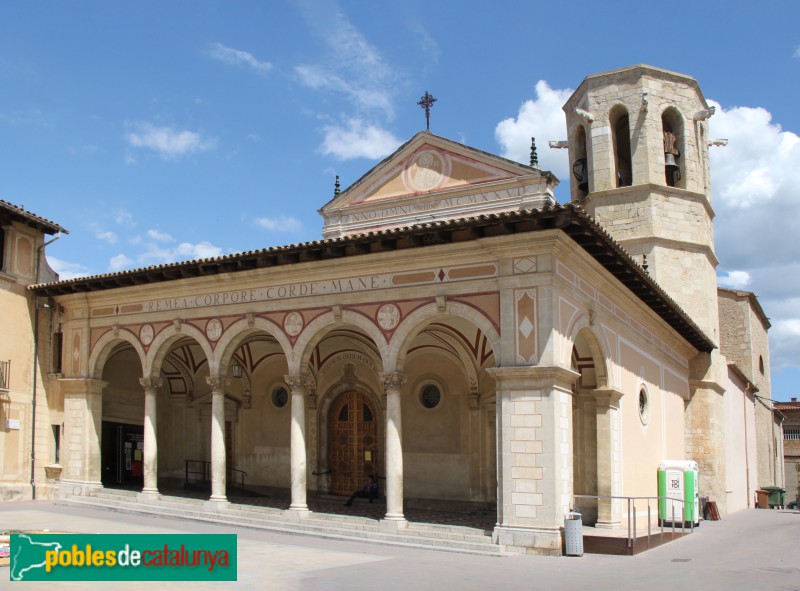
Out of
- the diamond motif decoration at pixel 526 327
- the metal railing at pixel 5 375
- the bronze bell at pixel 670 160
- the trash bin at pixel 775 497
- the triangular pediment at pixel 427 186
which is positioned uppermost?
the bronze bell at pixel 670 160

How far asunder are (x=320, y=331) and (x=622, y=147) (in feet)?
49.8

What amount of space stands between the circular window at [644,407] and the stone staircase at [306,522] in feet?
22.4

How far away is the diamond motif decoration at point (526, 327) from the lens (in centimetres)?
1420

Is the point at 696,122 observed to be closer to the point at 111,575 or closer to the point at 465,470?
the point at 465,470

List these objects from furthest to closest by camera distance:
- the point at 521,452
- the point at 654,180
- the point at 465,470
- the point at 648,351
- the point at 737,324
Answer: the point at 737,324 < the point at 654,180 < the point at 648,351 < the point at 465,470 < the point at 521,452

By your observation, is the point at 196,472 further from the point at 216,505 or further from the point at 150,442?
the point at 216,505

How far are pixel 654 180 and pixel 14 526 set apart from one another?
19695 millimetres

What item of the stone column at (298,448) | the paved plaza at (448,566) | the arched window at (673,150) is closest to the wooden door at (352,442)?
the stone column at (298,448)

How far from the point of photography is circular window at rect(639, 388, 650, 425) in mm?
19669

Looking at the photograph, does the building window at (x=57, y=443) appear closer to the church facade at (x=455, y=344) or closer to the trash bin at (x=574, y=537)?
the church facade at (x=455, y=344)

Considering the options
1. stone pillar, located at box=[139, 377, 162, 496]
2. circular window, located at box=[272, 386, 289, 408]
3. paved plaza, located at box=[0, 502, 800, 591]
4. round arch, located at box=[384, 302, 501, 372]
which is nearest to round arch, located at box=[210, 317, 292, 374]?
stone pillar, located at box=[139, 377, 162, 496]

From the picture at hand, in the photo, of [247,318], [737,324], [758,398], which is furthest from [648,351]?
[758,398]

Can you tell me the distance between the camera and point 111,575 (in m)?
9.59

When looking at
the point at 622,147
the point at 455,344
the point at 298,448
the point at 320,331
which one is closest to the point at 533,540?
the point at 298,448
